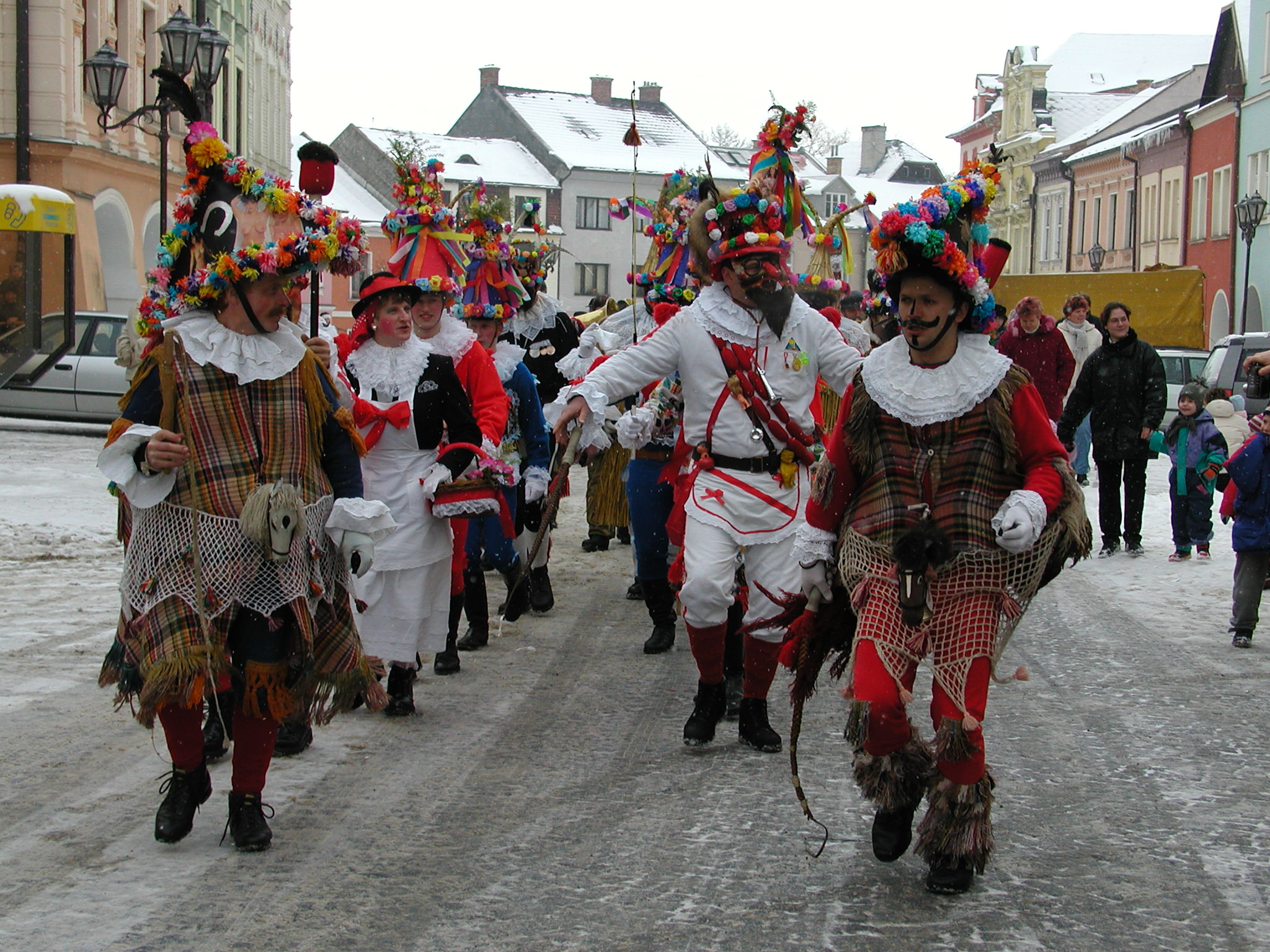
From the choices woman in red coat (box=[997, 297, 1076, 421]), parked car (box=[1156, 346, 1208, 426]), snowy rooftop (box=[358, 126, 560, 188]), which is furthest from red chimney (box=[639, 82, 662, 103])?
woman in red coat (box=[997, 297, 1076, 421])

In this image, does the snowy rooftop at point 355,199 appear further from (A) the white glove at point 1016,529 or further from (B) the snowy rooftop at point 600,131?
(A) the white glove at point 1016,529

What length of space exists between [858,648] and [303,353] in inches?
74.4

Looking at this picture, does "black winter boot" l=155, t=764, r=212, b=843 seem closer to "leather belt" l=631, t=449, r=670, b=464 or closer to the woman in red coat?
"leather belt" l=631, t=449, r=670, b=464

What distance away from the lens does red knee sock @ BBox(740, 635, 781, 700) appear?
5.91 metres

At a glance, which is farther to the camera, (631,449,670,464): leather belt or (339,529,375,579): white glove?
(631,449,670,464): leather belt

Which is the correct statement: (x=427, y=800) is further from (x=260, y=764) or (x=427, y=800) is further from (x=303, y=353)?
(x=303, y=353)

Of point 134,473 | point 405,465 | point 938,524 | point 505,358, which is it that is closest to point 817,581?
point 938,524

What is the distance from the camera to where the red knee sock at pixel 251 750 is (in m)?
4.62

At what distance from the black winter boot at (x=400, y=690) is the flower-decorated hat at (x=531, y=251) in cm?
375

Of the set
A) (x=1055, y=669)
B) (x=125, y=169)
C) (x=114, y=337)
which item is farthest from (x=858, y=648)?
(x=125, y=169)

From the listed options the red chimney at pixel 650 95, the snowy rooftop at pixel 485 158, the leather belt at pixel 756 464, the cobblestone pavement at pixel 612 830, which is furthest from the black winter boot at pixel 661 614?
the red chimney at pixel 650 95

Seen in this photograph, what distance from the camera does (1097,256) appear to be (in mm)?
48844

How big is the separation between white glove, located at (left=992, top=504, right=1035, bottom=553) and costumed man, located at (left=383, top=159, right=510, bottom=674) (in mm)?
2881

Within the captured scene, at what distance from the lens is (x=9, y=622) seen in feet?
26.6
